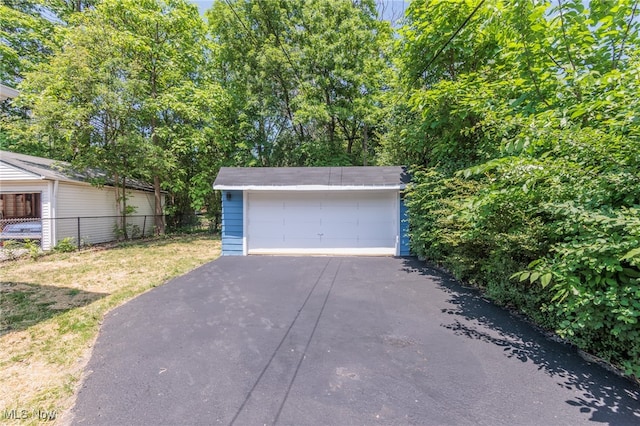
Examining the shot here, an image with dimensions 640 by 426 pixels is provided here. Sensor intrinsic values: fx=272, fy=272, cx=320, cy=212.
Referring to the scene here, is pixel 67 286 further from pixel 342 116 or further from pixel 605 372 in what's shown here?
pixel 342 116

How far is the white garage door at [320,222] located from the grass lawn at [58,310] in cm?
175

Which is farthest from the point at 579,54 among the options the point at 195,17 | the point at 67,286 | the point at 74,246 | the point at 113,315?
the point at 195,17

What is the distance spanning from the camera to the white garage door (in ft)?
27.0

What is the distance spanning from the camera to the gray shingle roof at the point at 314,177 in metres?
7.90

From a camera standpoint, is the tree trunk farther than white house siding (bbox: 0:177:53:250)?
Yes

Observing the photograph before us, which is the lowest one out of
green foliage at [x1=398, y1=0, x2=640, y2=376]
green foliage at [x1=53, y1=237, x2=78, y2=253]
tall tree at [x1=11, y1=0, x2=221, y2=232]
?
green foliage at [x1=53, y1=237, x2=78, y2=253]

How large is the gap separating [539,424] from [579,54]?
395cm

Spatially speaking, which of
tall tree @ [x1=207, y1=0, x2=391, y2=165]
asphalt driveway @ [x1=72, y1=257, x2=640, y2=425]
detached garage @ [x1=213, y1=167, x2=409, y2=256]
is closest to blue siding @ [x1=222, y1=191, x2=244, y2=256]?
detached garage @ [x1=213, y1=167, x2=409, y2=256]

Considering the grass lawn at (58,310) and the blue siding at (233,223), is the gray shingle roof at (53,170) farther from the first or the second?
the blue siding at (233,223)

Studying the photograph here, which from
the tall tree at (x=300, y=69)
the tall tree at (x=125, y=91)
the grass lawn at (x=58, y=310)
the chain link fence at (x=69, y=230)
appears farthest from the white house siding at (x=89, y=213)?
the tall tree at (x=300, y=69)

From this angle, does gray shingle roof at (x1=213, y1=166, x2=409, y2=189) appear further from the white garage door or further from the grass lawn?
the grass lawn

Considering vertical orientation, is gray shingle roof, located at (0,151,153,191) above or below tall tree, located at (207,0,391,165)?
below

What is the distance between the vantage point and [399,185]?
766 cm

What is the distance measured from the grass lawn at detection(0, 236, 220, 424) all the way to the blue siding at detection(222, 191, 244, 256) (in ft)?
1.94
